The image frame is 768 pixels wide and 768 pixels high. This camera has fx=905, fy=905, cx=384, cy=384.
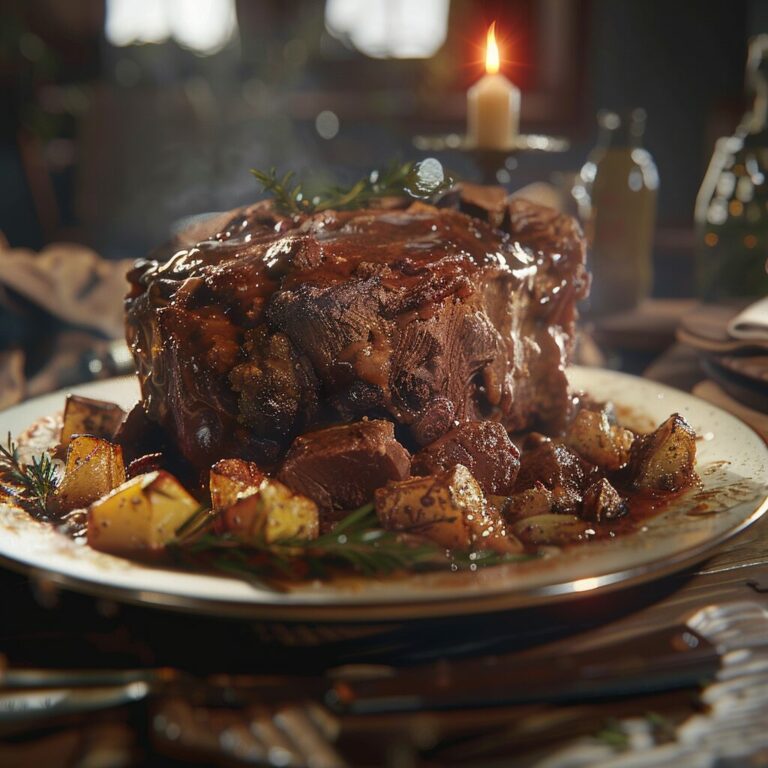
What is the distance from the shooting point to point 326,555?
1.65m

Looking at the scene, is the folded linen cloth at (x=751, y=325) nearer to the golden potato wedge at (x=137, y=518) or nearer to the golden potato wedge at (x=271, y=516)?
the golden potato wedge at (x=271, y=516)

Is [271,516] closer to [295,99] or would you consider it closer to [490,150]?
[490,150]

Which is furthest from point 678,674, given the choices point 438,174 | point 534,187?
point 534,187

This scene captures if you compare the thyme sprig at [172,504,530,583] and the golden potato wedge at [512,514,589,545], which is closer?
the thyme sprig at [172,504,530,583]

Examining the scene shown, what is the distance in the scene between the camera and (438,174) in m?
2.80

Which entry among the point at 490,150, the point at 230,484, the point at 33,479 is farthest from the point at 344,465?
the point at 490,150

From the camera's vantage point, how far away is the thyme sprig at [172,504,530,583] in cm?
157

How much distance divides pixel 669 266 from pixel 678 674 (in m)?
6.21

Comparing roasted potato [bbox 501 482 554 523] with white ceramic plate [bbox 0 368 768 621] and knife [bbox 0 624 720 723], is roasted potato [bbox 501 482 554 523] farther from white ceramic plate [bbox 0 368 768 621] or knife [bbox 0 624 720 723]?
knife [bbox 0 624 720 723]

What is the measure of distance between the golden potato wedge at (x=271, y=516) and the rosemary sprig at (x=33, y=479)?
1.70 ft

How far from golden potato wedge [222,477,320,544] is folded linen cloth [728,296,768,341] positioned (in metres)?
1.74

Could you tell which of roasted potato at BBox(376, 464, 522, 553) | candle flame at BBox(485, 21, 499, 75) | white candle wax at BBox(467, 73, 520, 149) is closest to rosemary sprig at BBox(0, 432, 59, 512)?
roasted potato at BBox(376, 464, 522, 553)

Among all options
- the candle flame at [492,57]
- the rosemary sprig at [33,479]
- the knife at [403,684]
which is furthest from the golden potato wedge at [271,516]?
the candle flame at [492,57]

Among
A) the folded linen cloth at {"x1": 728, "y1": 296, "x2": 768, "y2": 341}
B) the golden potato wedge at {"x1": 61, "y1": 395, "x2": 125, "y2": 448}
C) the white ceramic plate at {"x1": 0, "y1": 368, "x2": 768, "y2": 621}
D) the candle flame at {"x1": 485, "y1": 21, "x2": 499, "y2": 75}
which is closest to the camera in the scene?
the white ceramic plate at {"x1": 0, "y1": 368, "x2": 768, "y2": 621}
